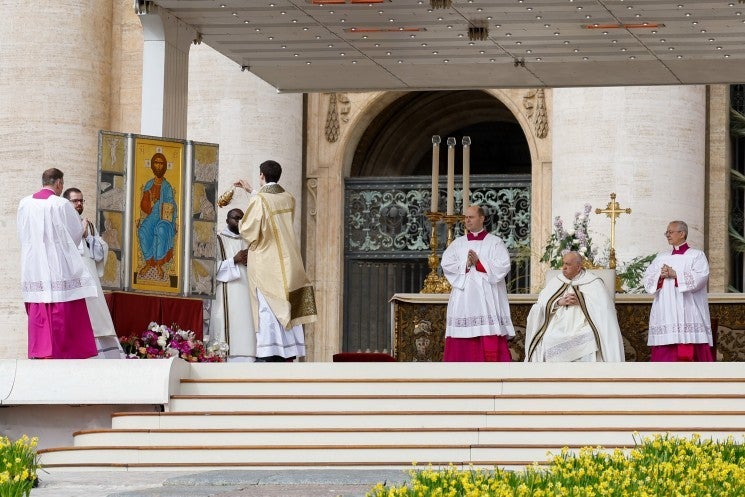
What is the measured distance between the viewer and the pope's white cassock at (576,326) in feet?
53.6

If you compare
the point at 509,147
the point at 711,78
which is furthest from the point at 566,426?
the point at 509,147

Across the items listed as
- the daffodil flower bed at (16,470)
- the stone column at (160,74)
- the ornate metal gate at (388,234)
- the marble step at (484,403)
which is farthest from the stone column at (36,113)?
the daffodil flower bed at (16,470)

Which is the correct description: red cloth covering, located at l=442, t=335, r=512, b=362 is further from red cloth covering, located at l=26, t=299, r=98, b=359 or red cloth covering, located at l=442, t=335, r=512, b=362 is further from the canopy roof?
red cloth covering, located at l=26, t=299, r=98, b=359

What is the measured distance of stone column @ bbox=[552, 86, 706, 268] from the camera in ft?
67.5

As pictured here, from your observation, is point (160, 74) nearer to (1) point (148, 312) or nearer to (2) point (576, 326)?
(1) point (148, 312)

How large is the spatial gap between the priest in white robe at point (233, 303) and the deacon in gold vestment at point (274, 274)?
5.03 feet

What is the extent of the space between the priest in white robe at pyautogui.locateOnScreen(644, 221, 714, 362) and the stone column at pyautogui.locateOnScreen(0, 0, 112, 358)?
287 inches

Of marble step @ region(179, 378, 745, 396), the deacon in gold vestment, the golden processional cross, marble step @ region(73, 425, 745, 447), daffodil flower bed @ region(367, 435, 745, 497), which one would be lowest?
marble step @ region(73, 425, 745, 447)

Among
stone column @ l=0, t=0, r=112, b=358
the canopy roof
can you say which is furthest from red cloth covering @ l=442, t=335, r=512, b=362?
stone column @ l=0, t=0, r=112, b=358

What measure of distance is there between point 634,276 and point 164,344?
5.92m

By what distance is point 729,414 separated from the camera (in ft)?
40.8

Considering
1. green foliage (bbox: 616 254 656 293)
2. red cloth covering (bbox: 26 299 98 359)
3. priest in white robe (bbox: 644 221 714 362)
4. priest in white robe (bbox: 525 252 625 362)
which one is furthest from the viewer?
green foliage (bbox: 616 254 656 293)

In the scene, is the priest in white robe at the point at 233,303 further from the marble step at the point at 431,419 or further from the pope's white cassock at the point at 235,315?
the marble step at the point at 431,419

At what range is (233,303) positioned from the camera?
60.0ft
